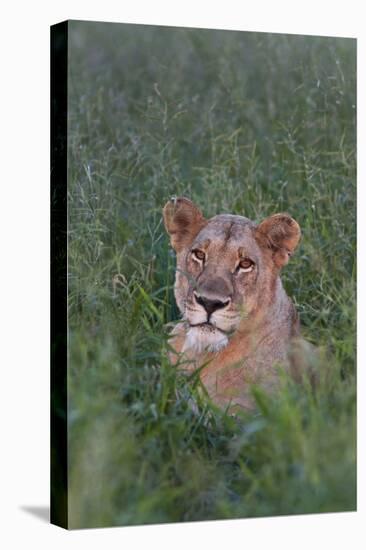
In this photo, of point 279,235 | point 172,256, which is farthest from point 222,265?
point 279,235

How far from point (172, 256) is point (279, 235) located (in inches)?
27.1

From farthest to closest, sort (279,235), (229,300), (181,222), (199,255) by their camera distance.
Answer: (279,235)
(181,222)
(199,255)
(229,300)

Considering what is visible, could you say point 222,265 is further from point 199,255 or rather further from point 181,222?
point 181,222

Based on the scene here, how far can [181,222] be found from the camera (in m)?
10.8

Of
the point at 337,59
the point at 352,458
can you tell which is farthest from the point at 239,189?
the point at 352,458

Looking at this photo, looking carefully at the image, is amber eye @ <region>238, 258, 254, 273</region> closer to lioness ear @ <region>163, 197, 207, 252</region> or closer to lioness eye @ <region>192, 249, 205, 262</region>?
lioness eye @ <region>192, 249, 205, 262</region>

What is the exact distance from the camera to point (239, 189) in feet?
36.7

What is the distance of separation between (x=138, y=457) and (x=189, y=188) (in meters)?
1.84

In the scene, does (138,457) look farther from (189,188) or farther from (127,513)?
(189,188)

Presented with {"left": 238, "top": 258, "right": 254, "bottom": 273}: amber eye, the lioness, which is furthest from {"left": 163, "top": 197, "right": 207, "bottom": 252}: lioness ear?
{"left": 238, "top": 258, "right": 254, "bottom": 273}: amber eye

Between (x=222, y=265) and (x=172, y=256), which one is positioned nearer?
(x=222, y=265)

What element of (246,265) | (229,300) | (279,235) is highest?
(279,235)

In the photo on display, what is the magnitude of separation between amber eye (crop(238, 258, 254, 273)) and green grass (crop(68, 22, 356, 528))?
352mm

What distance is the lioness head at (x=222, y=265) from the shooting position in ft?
34.8
